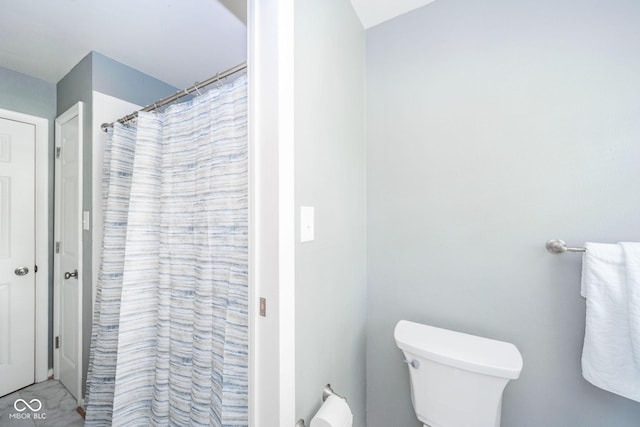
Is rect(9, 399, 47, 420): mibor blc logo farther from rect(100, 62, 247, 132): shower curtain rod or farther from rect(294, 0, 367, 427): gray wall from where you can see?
rect(294, 0, 367, 427): gray wall

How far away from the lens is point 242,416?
94 cm

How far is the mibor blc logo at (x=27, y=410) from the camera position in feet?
5.22

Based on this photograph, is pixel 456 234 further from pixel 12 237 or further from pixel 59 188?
pixel 12 237

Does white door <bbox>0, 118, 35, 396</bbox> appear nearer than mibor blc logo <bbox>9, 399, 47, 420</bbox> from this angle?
No

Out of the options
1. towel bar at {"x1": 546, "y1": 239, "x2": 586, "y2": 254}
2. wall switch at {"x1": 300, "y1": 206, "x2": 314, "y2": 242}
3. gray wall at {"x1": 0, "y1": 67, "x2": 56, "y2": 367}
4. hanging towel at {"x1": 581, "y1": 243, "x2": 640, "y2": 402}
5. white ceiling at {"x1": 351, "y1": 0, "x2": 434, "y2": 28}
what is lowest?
hanging towel at {"x1": 581, "y1": 243, "x2": 640, "y2": 402}

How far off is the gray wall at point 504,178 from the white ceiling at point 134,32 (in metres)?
0.38

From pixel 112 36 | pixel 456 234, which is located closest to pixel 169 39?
pixel 112 36

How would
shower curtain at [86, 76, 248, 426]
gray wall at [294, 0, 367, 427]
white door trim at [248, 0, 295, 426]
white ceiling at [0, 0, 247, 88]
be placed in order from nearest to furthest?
1. white door trim at [248, 0, 295, 426]
2. gray wall at [294, 0, 367, 427]
3. shower curtain at [86, 76, 248, 426]
4. white ceiling at [0, 0, 247, 88]

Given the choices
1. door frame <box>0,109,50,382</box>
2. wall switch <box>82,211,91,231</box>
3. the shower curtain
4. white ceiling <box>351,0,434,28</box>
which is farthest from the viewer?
door frame <box>0,109,50,382</box>

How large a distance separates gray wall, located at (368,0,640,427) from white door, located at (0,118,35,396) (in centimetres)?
257

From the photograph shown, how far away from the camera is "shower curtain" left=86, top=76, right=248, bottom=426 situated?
1009mm

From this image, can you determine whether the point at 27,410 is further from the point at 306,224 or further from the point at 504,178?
the point at 504,178

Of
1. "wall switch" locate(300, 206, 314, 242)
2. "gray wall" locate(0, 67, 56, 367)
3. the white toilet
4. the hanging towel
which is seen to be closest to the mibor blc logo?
"gray wall" locate(0, 67, 56, 367)

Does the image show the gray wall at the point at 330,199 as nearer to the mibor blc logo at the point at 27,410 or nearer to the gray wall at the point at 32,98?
the mibor blc logo at the point at 27,410
